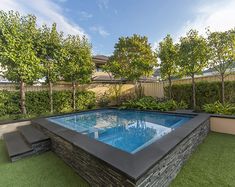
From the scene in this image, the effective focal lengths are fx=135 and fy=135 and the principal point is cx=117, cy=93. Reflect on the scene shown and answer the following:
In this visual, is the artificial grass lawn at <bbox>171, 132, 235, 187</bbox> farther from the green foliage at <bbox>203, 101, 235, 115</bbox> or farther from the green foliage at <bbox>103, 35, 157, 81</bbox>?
the green foliage at <bbox>103, 35, 157, 81</bbox>

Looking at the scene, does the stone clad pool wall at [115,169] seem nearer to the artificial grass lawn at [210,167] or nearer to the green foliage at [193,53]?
the artificial grass lawn at [210,167]

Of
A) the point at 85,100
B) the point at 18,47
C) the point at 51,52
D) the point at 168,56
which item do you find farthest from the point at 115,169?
the point at 85,100

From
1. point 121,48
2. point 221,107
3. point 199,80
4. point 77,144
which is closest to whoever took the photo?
point 77,144

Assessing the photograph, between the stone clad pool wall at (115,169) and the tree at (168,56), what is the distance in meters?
5.66

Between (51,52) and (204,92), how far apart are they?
1052 cm

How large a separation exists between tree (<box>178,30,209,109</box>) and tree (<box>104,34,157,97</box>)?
3.17 metres

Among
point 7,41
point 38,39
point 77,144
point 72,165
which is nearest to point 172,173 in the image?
point 77,144

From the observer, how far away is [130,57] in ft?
39.3

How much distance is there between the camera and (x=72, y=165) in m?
3.57

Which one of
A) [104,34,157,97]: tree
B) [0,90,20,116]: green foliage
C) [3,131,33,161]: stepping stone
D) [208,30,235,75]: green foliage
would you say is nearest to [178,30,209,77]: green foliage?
[208,30,235,75]: green foliage

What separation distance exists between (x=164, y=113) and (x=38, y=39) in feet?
28.8

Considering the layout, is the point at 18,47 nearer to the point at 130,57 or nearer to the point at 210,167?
the point at 130,57

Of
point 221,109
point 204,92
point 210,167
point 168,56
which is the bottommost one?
point 210,167

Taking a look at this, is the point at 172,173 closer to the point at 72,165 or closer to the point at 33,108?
the point at 72,165
